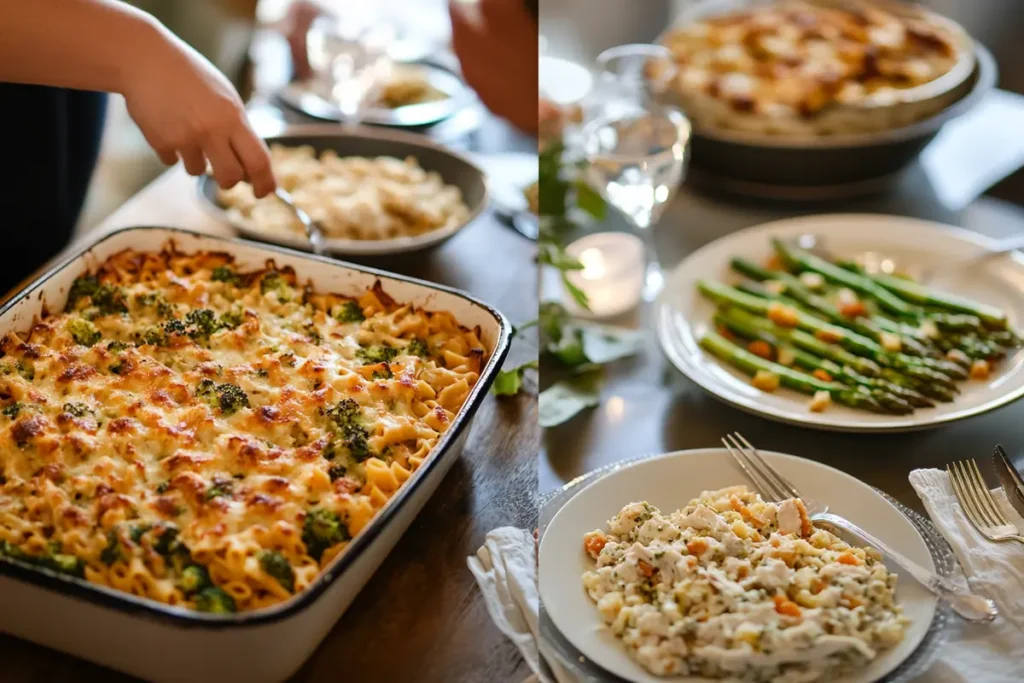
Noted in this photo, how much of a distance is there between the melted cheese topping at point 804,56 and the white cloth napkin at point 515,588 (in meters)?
1.59

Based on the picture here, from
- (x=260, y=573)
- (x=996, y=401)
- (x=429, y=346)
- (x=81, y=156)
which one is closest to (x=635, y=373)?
(x=429, y=346)

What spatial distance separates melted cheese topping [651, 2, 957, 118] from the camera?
276 cm

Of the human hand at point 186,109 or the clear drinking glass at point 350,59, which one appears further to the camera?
the clear drinking glass at point 350,59

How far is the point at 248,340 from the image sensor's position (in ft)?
6.00

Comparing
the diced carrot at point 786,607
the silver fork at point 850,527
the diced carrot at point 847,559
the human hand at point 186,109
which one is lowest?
the silver fork at point 850,527

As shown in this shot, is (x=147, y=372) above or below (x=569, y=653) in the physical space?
above

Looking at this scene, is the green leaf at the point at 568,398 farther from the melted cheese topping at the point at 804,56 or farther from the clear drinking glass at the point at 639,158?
the melted cheese topping at the point at 804,56

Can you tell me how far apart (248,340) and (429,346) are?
1.05ft

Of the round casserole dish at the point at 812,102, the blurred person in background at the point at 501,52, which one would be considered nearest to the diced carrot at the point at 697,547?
the round casserole dish at the point at 812,102

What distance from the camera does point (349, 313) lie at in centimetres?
193

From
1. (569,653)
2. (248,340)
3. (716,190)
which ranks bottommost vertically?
(716,190)

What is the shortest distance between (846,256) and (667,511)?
1.10 metres

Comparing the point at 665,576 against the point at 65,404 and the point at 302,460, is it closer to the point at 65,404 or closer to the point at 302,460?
the point at 302,460

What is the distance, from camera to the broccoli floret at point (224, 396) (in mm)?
1642
